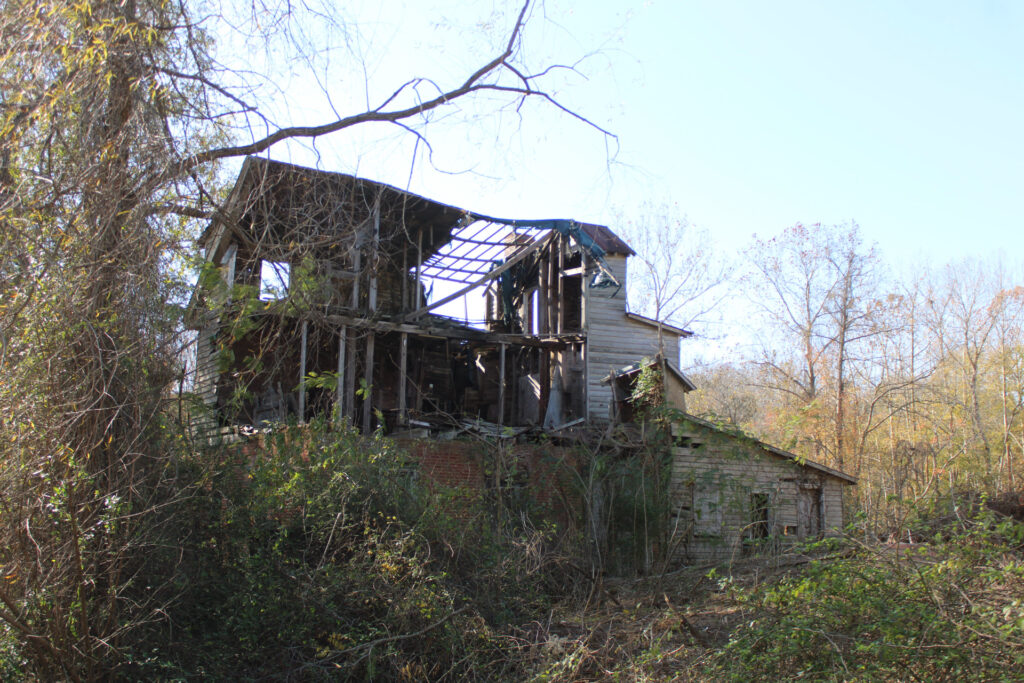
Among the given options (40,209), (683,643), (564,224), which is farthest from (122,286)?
(564,224)

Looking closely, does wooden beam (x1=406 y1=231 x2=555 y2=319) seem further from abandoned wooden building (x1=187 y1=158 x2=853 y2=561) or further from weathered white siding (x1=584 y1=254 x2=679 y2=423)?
weathered white siding (x1=584 y1=254 x2=679 y2=423)

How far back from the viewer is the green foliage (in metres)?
6.00

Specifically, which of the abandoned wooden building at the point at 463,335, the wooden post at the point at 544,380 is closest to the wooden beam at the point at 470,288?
the abandoned wooden building at the point at 463,335

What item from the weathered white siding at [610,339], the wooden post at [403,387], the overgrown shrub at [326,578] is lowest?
the overgrown shrub at [326,578]

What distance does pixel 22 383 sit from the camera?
5402 millimetres

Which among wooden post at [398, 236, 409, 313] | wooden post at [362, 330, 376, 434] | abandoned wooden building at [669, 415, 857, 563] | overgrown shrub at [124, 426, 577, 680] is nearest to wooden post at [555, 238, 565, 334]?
wooden post at [398, 236, 409, 313]

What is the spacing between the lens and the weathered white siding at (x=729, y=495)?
1316cm

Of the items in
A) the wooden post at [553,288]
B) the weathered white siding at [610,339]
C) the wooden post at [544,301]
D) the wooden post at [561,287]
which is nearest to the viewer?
the weathered white siding at [610,339]

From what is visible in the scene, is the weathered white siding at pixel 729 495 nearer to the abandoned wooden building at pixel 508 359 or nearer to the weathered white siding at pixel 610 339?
the abandoned wooden building at pixel 508 359

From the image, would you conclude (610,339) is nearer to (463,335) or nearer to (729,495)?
(463,335)

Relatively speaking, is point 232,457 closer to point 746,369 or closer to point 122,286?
point 122,286

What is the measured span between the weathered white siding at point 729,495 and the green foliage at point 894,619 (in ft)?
10.4

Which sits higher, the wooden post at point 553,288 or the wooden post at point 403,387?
the wooden post at point 553,288

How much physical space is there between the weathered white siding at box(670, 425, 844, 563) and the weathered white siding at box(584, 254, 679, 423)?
3.71 metres
